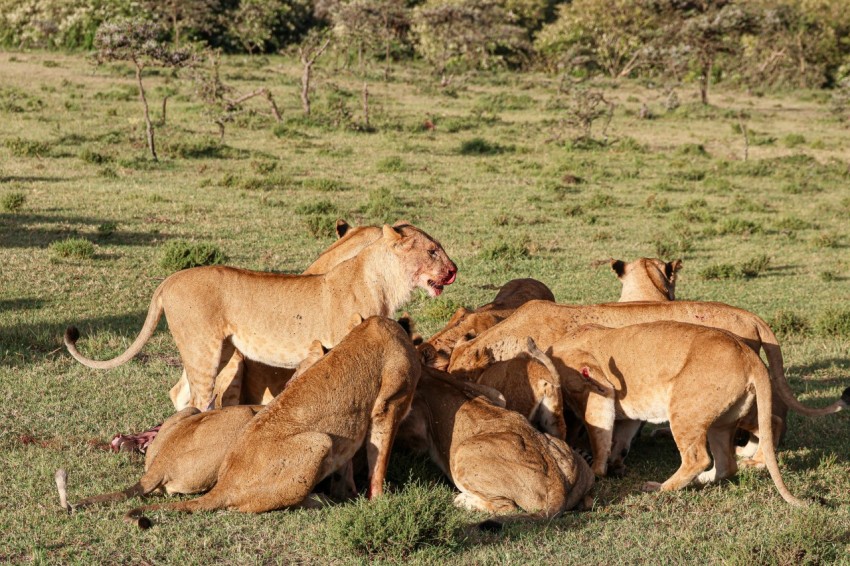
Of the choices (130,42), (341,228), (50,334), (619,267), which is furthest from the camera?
(130,42)

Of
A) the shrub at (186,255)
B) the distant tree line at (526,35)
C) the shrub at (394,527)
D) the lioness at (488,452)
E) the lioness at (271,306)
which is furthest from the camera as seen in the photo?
the distant tree line at (526,35)

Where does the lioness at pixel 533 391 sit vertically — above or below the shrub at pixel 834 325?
above

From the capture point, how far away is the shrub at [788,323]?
12.1 meters

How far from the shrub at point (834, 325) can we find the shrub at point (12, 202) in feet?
38.9

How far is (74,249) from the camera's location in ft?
45.1

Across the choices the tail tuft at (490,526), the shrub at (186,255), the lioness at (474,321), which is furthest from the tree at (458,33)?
the tail tuft at (490,526)

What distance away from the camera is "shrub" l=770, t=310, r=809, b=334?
12.1 m

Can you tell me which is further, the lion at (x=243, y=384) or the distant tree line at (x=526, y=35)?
the distant tree line at (x=526, y=35)

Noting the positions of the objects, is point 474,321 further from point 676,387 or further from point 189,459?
point 189,459

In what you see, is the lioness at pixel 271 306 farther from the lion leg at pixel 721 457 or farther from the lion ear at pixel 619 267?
the lion leg at pixel 721 457

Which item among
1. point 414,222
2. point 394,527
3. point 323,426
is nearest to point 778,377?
point 394,527

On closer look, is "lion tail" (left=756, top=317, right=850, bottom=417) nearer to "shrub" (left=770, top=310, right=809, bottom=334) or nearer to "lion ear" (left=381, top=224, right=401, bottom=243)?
"lion ear" (left=381, top=224, right=401, bottom=243)

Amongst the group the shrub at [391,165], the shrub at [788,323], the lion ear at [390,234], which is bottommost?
the shrub at [391,165]

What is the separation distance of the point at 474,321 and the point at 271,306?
→ 178 cm
